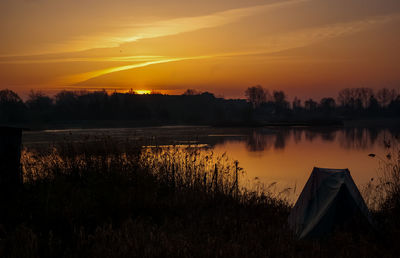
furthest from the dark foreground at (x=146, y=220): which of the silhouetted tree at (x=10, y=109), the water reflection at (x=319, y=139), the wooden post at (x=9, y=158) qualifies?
the silhouetted tree at (x=10, y=109)

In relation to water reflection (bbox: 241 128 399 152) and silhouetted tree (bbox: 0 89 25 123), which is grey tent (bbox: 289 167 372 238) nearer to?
water reflection (bbox: 241 128 399 152)

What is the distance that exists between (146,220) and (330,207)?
3693 millimetres

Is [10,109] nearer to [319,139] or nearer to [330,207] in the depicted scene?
[319,139]

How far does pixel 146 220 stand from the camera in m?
7.26

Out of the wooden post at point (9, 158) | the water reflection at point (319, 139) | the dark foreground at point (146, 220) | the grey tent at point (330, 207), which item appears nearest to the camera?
the dark foreground at point (146, 220)

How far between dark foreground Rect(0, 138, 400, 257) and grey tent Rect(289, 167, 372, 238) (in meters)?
0.26

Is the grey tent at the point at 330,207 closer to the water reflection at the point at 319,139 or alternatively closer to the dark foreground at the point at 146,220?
the dark foreground at the point at 146,220

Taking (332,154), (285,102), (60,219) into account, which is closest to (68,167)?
(60,219)

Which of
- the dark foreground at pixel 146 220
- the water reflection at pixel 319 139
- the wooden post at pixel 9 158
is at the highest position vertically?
the wooden post at pixel 9 158

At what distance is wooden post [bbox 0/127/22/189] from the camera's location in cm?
912

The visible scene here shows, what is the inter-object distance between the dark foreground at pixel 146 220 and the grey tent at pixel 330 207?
10.1 inches

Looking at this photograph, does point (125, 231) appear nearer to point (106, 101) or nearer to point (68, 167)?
point (68, 167)

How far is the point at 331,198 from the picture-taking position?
6.60 metres

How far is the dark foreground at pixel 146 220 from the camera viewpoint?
225 inches
